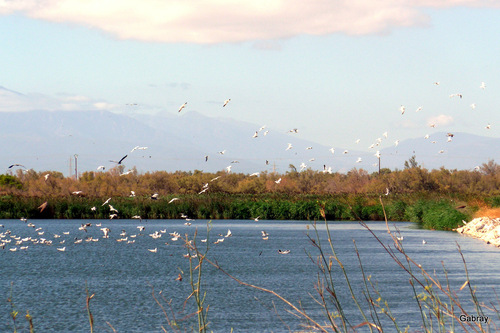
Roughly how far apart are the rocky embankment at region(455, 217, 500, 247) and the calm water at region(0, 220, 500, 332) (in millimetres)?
842

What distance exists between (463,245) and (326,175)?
288 feet

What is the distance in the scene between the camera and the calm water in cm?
1742

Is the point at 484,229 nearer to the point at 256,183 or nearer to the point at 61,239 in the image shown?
the point at 61,239

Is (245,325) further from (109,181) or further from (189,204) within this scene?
(109,181)

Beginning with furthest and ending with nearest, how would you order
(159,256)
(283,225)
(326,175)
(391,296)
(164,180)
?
1. (326,175)
2. (164,180)
3. (283,225)
4. (159,256)
5. (391,296)

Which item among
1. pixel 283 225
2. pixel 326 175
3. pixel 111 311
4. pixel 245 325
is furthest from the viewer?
pixel 326 175

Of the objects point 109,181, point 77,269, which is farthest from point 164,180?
point 77,269

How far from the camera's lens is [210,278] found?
84.6 feet

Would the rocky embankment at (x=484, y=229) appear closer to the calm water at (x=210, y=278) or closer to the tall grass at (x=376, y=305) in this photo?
the calm water at (x=210, y=278)

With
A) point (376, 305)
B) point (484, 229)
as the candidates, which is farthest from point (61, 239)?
point (376, 305)

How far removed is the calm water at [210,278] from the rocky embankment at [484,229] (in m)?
0.84

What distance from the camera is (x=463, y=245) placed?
1421 inches

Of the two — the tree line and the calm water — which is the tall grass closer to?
the calm water

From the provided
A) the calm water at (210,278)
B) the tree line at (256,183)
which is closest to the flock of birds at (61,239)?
the calm water at (210,278)
